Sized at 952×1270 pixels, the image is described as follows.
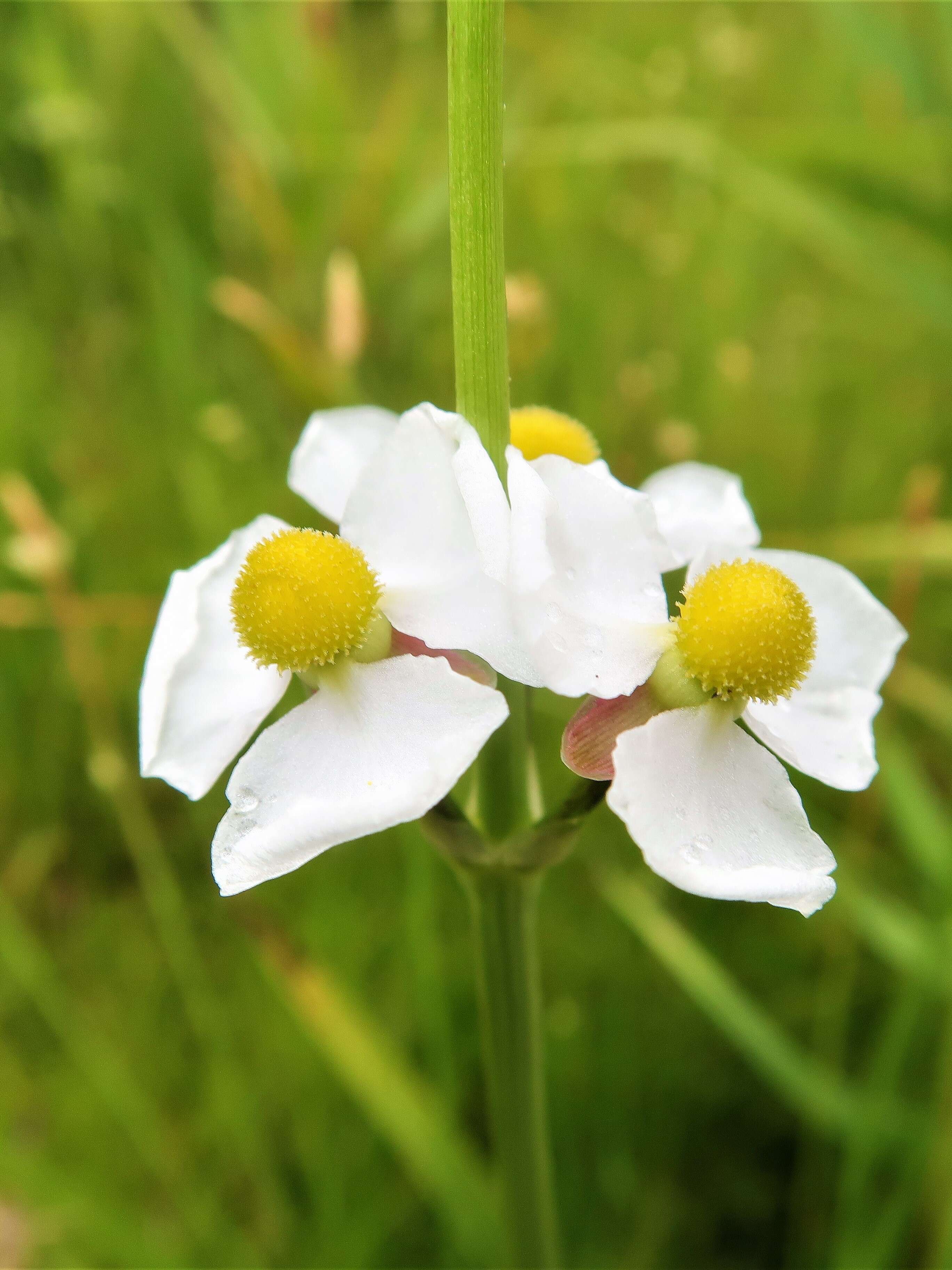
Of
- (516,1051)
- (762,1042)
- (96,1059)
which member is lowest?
(96,1059)

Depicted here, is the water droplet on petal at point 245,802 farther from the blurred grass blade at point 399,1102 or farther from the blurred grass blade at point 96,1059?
the blurred grass blade at point 96,1059

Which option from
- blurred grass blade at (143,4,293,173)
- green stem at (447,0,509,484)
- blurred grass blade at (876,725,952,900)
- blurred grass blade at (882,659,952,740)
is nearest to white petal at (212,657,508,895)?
green stem at (447,0,509,484)

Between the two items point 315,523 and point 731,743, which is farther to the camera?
point 315,523

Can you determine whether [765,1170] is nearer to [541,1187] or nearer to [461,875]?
[541,1187]

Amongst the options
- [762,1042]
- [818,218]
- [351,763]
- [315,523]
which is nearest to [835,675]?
[351,763]

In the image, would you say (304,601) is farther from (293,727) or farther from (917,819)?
(917,819)

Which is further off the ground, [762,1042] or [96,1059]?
[762,1042]

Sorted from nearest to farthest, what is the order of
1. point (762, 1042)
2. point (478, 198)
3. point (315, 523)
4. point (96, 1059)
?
point (478, 198) → point (762, 1042) → point (96, 1059) → point (315, 523)
